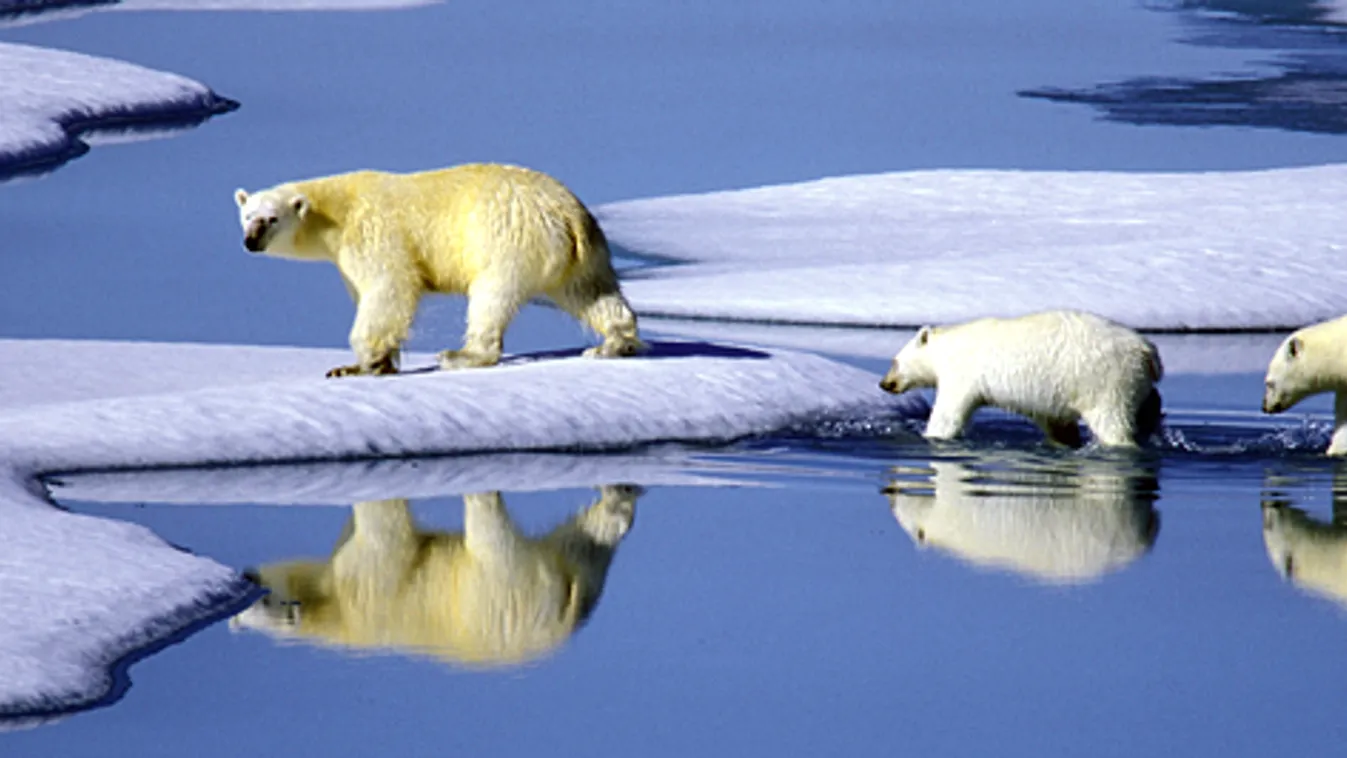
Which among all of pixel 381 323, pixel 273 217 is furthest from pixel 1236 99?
pixel 273 217

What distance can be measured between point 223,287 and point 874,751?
888cm

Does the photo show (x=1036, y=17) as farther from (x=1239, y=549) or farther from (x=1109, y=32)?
(x=1239, y=549)

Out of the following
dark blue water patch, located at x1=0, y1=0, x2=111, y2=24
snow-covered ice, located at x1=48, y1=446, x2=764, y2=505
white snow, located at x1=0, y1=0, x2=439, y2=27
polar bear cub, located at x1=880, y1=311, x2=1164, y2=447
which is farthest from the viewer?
white snow, located at x1=0, y1=0, x2=439, y2=27

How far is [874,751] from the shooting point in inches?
211

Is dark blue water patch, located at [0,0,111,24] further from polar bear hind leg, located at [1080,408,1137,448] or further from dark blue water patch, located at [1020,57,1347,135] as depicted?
polar bear hind leg, located at [1080,408,1137,448]

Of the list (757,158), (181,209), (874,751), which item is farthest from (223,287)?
(874,751)

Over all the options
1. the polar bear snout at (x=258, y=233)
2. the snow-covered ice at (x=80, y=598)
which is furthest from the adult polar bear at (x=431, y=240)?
the snow-covered ice at (x=80, y=598)

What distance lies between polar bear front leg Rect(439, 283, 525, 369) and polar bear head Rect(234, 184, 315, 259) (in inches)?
28.1

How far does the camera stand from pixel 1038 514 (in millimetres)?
7621

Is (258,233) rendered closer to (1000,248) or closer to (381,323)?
(381,323)

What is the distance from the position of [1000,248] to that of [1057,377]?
241 inches

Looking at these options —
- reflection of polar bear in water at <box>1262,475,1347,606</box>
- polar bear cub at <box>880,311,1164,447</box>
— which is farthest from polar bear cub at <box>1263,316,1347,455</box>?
reflection of polar bear in water at <box>1262,475,1347,606</box>

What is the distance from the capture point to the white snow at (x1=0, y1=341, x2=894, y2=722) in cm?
654

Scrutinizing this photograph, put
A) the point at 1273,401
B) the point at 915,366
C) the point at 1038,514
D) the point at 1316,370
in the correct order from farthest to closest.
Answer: the point at 915,366 < the point at 1273,401 < the point at 1316,370 < the point at 1038,514
